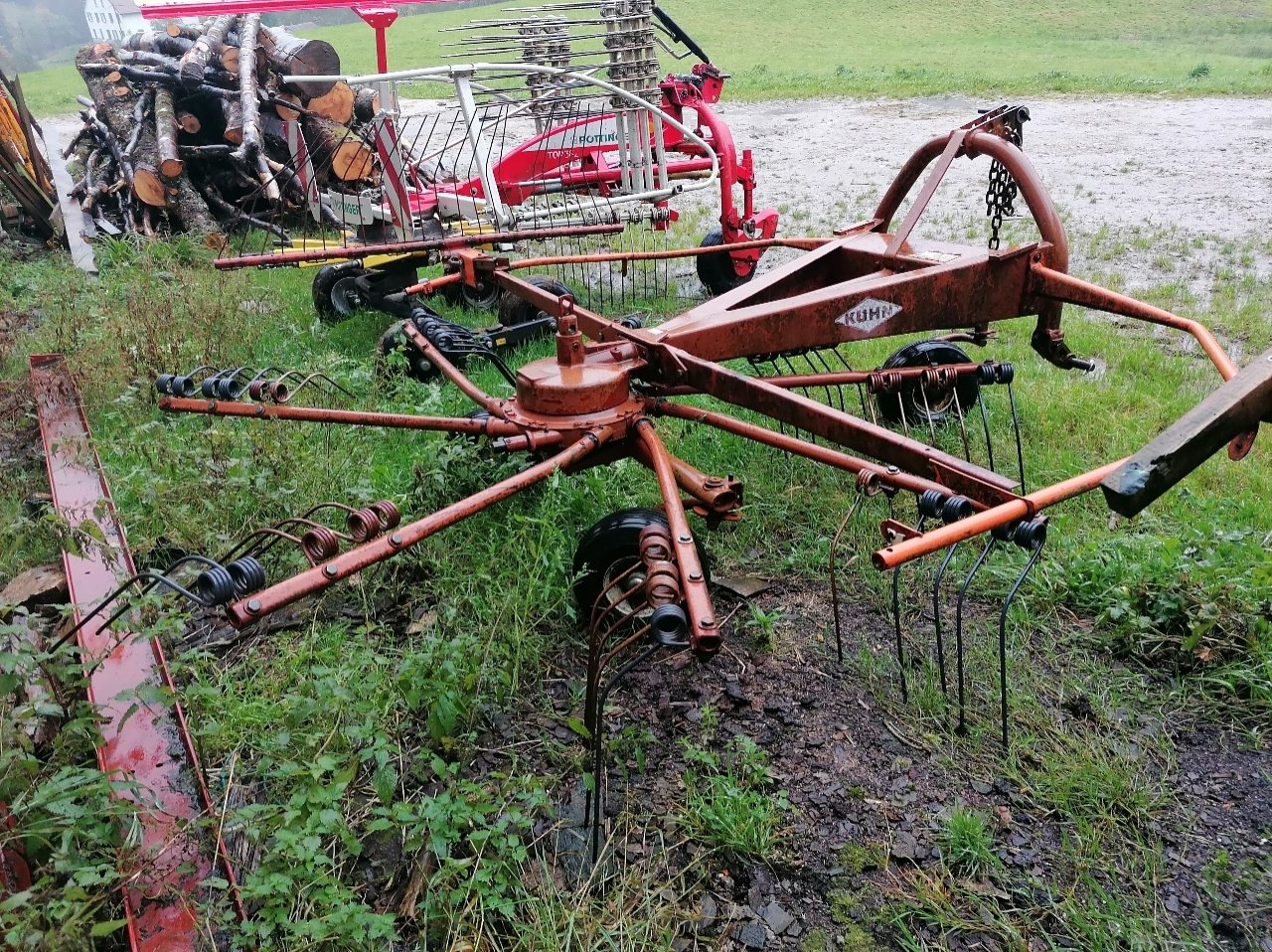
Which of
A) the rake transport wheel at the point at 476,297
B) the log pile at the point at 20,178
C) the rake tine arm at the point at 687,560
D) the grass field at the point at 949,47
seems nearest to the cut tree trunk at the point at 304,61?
the log pile at the point at 20,178

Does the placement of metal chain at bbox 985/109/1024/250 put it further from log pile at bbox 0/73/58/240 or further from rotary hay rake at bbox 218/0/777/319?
log pile at bbox 0/73/58/240

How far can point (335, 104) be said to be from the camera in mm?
9414

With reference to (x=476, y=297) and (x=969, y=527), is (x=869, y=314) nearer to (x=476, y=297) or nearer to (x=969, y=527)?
(x=969, y=527)

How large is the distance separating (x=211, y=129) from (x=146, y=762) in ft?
29.1

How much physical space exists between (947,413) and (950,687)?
1818 millimetres

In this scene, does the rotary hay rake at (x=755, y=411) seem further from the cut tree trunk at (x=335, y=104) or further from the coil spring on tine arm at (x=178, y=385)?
the cut tree trunk at (x=335, y=104)

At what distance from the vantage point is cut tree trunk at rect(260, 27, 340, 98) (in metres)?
9.38

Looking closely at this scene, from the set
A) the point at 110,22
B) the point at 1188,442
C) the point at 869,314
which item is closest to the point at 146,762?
the point at 1188,442

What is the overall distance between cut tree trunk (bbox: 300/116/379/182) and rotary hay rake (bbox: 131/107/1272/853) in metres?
4.98

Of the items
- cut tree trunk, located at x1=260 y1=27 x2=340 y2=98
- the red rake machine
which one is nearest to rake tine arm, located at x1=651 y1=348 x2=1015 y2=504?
the red rake machine

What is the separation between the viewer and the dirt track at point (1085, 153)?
8.99 metres

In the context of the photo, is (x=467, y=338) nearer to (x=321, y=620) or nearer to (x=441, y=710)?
(x=321, y=620)

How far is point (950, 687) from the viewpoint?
2.98 metres

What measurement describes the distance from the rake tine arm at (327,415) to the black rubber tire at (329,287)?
3.38 metres
